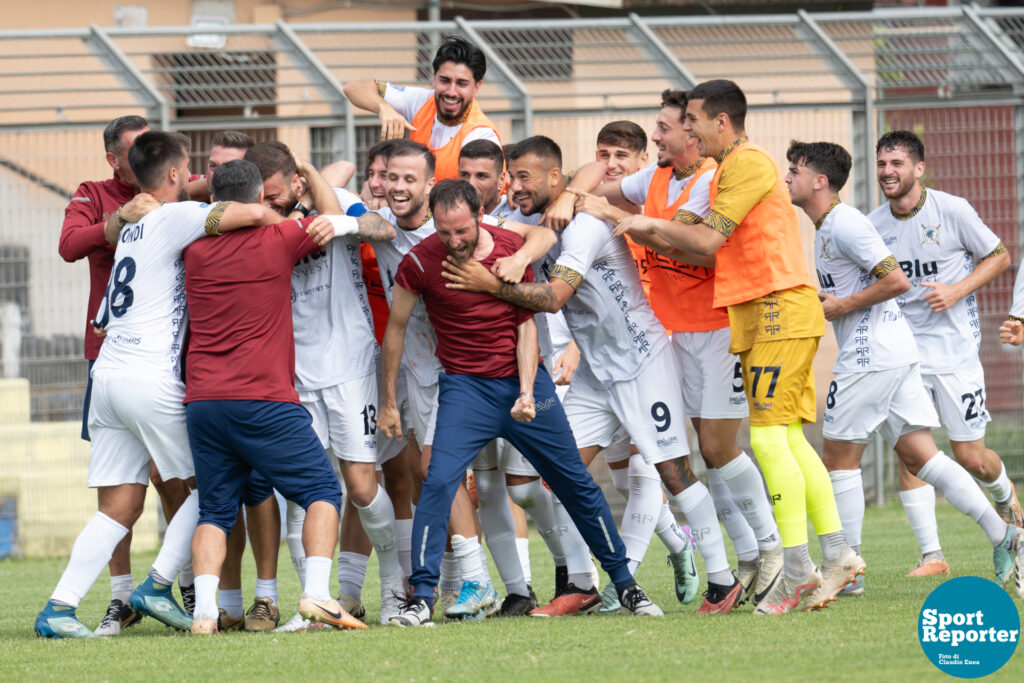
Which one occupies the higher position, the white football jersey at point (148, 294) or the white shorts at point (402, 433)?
the white football jersey at point (148, 294)

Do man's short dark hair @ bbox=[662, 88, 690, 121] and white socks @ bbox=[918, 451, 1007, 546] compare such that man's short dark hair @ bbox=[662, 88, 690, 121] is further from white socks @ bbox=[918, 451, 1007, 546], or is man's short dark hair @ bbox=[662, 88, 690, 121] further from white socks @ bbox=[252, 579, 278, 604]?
white socks @ bbox=[252, 579, 278, 604]

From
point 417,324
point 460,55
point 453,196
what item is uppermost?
point 460,55

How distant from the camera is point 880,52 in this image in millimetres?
11727

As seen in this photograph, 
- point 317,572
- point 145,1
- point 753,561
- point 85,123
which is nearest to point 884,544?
point 753,561

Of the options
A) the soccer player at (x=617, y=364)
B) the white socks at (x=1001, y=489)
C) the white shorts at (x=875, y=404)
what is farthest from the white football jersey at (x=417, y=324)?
the white socks at (x=1001, y=489)

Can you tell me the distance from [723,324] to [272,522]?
7.99 ft

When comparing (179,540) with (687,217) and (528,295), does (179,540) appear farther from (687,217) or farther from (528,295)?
(687,217)

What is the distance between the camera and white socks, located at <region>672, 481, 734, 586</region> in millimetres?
6426

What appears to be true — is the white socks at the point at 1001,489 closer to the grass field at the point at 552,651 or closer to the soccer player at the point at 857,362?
the soccer player at the point at 857,362

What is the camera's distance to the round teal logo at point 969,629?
4.61 metres

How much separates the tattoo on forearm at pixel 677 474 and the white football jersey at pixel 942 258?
2120mm

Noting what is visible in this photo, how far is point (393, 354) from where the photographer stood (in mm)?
6223

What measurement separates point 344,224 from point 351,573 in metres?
1.86

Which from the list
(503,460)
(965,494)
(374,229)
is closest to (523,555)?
(503,460)
